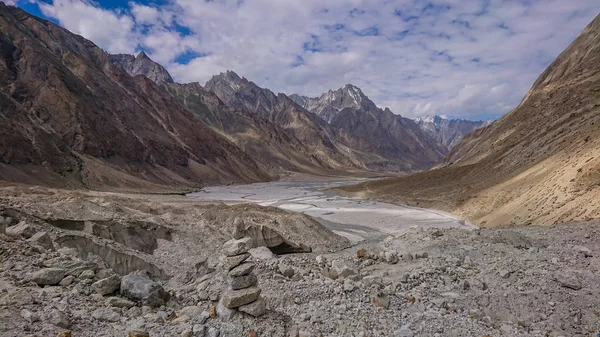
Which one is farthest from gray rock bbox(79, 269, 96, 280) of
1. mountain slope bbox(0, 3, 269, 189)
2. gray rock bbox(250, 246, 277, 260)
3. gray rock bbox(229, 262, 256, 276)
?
mountain slope bbox(0, 3, 269, 189)

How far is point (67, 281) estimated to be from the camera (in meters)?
7.82

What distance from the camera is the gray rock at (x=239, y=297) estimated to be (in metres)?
7.79

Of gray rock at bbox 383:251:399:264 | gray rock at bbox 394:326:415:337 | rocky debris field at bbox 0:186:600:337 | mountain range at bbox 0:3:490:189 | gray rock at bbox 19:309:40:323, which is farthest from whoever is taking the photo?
mountain range at bbox 0:3:490:189

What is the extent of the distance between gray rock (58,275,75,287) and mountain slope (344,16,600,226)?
25298 millimetres

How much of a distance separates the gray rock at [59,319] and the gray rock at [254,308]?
295 centimetres

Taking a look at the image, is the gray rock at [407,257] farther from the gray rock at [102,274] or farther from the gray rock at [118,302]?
the gray rock at [102,274]

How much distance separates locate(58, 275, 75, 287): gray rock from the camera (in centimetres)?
773

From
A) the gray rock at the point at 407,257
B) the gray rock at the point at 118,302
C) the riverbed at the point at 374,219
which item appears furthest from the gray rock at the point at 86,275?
the riverbed at the point at 374,219

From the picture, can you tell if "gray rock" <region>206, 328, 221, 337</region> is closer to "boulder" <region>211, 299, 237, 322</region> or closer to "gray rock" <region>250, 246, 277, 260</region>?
"boulder" <region>211, 299, 237, 322</region>

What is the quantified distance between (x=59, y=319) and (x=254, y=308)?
332cm

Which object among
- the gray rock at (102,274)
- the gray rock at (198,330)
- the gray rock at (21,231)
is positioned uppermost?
the gray rock at (21,231)

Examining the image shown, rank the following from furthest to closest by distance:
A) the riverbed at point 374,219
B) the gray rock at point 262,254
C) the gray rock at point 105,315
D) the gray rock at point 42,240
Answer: the riverbed at point 374,219 < the gray rock at point 262,254 < the gray rock at point 42,240 < the gray rock at point 105,315

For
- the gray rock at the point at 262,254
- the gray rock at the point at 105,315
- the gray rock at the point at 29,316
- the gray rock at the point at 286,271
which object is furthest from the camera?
the gray rock at the point at 262,254

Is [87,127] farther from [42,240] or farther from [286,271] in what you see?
[286,271]
